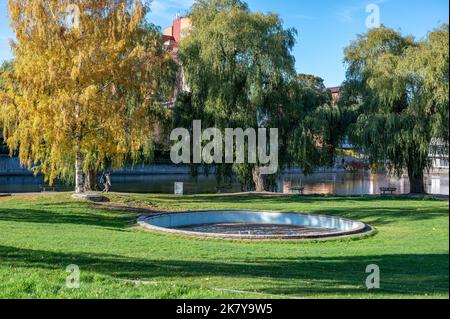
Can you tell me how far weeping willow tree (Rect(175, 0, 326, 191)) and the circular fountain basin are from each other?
9.09 metres

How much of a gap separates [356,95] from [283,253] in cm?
2284

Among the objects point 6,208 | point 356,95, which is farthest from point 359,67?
point 6,208

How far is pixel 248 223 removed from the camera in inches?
816

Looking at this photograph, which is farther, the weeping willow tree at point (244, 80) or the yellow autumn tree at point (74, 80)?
the weeping willow tree at point (244, 80)

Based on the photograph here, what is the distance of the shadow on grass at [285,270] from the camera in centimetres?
739

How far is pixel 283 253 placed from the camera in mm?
12102

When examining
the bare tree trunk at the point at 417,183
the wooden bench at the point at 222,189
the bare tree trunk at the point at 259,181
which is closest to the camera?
the bare tree trunk at the point at 417,183

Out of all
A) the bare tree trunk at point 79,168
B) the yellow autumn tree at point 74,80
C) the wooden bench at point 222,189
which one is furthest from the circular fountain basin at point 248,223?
the wooden bench at point 222,189

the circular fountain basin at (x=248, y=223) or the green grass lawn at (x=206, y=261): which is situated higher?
the green grass lawn at (x=206, y=261)

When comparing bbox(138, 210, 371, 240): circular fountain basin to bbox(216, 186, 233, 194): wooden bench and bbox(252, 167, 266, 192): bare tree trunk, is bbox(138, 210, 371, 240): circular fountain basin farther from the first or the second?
bbox(216, 186, 233, 194): wooden bench

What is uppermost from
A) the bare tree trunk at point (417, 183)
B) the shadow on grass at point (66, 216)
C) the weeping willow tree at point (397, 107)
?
the weeping willow tree at point (397, 107)

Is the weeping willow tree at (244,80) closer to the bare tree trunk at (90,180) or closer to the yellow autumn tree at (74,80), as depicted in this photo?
the yellow autumn tree at (74,80)

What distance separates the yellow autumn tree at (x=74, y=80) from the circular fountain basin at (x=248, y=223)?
5111 mm
